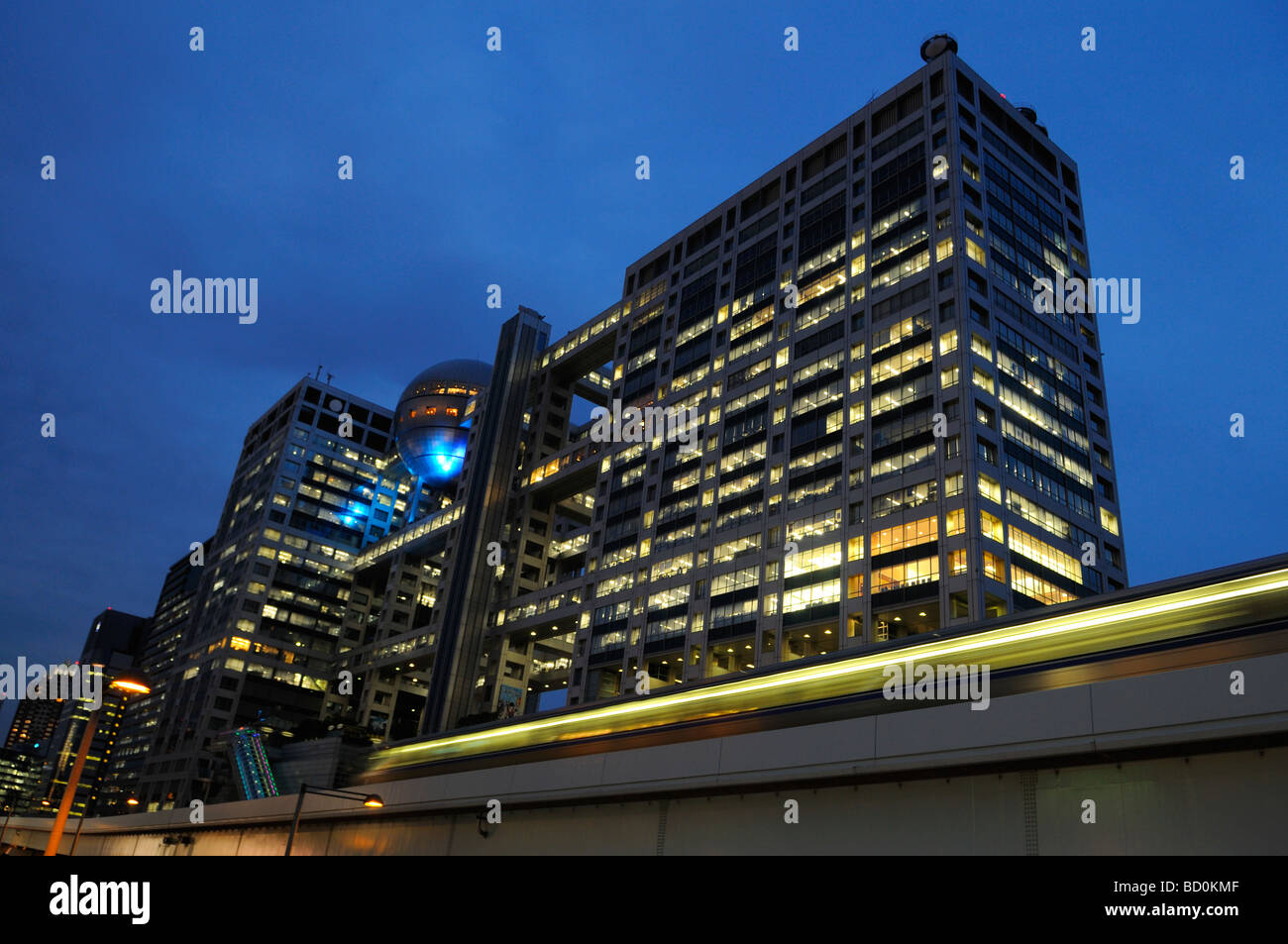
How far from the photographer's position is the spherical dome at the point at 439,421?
15925cm

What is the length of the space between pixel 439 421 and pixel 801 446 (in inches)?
3431

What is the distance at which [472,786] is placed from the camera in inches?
1330

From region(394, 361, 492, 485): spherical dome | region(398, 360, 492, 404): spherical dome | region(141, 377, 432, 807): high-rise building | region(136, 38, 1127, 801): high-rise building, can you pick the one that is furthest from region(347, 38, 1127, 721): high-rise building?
region(141, 377, 432, 807): high-rise building

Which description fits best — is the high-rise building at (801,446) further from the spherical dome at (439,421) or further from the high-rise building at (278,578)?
the spherical dome at (439,421)

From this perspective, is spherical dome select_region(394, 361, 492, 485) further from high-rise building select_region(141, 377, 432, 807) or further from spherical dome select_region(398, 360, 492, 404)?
high-rise building select_region(141, 377, 432, 807)

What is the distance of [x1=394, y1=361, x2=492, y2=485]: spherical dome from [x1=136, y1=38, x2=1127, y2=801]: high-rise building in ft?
50.9

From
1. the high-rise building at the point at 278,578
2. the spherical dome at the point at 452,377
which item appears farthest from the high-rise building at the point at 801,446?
the spherical dome at the point at 452,377

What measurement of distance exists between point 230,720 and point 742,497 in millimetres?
101418

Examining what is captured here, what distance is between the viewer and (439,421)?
159250mm

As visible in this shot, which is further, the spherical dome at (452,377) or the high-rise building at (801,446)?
the spherical dome at (452,377)

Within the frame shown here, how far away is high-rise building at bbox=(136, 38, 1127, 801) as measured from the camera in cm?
7644

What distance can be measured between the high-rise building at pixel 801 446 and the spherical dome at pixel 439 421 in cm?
1552

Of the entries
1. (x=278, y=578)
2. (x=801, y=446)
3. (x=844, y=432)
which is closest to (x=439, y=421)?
(x=278, y=578)
